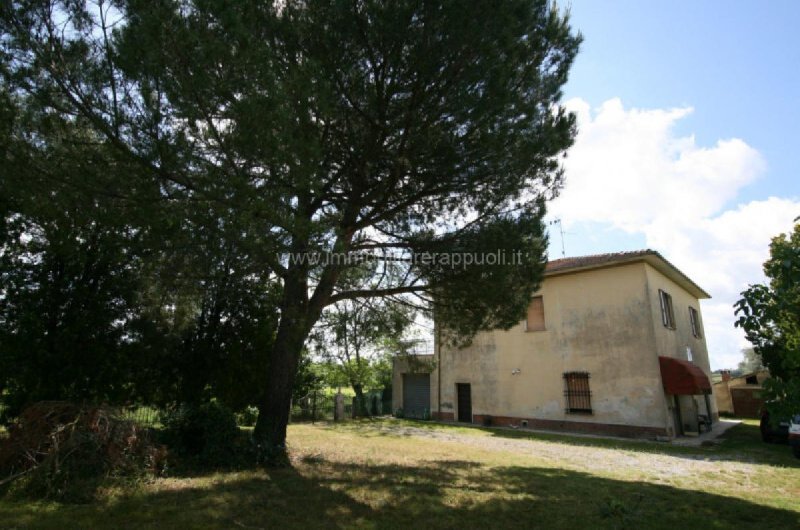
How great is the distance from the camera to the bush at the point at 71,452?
211 inches

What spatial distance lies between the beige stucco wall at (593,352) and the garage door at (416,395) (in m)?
1.98

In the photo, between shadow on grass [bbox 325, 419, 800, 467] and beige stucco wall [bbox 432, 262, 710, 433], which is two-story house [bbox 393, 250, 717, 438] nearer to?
beige stucco wall [bbox 432, 262, 710, 433]

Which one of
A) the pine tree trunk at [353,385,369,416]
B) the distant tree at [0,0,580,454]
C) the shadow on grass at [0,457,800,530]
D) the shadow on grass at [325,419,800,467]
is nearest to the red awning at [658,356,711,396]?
the shadow on grass at [325,419,800,467]

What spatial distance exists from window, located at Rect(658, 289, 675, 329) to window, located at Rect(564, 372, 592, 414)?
3.53m

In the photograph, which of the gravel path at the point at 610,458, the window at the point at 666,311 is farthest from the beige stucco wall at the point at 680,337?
the gravel path at the point at 610,458

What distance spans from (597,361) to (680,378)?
99.2 inches

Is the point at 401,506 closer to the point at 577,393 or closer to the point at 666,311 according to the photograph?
the point at 577,393

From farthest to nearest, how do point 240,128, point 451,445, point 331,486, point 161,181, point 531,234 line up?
1. point 451,445
2. point 531,234
3. point 331,486
4. point 161,181
5. point 240,128

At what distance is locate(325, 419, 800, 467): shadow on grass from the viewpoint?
10938 millimetres

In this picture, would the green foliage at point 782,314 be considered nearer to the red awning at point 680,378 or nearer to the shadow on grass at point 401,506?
the shadow on grass at point 401,506

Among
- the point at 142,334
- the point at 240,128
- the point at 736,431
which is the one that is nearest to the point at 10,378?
the point at 142,334

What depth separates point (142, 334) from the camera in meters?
9.45

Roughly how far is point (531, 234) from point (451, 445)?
6680 mm

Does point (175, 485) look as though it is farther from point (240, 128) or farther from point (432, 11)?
point (432, 11)
